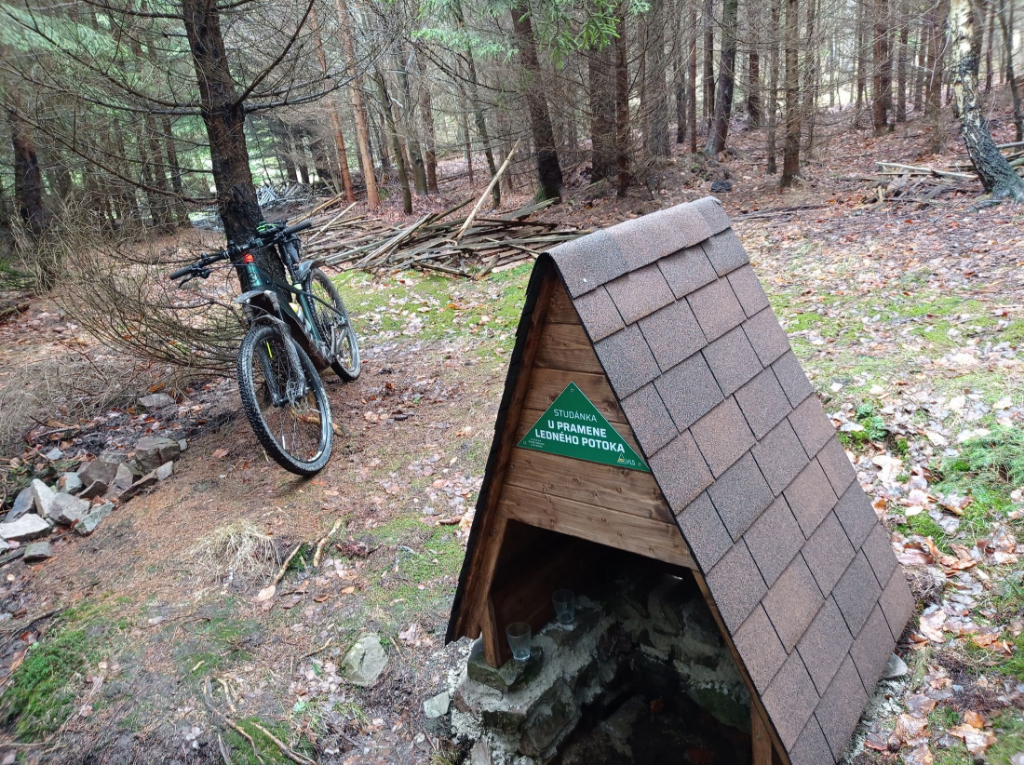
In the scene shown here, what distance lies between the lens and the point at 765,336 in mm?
2586

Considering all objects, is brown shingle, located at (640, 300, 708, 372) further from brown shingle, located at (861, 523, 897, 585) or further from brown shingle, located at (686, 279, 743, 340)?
brown shingle, located at (861, 523, 897, 585)

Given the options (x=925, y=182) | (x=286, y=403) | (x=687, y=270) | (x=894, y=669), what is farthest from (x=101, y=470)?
(x=925, y=182)

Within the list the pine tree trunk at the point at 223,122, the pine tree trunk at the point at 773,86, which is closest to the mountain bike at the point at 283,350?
the pine tree trunk at the point at 223,122

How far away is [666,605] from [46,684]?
124 inches

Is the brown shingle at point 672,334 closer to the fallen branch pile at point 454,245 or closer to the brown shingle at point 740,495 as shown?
the brown shingle at point 740,495

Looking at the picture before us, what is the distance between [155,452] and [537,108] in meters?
9.88

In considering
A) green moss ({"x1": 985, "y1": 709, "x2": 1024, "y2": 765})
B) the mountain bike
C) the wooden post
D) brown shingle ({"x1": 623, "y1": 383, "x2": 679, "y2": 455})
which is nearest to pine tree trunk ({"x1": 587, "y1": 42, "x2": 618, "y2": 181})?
the mountain bike

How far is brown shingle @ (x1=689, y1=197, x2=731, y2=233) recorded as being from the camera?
8.26ft

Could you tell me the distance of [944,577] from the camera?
3.02 metres

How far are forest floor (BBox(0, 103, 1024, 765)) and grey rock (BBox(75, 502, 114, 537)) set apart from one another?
0.08 meters

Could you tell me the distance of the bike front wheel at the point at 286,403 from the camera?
13.4 ft

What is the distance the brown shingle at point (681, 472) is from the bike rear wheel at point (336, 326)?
453 centimetres

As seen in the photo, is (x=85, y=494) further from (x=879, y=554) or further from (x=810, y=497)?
(x=879, y=554)

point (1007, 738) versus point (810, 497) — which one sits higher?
point (810, 497)
